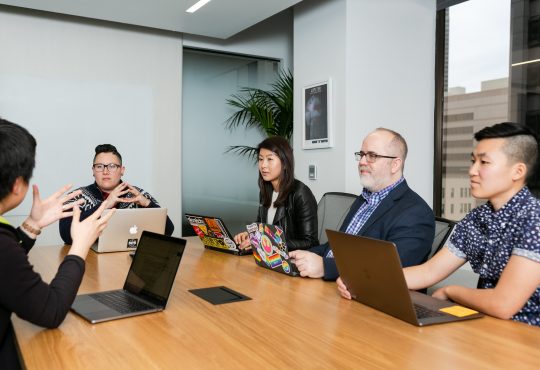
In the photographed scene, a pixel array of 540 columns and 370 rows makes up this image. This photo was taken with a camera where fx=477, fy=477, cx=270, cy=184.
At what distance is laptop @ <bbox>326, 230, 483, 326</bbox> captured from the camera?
138cm

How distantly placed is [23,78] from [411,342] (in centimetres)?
385

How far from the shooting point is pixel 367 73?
377 centimetres

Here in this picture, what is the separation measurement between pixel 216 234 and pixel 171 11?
2138 millimetres

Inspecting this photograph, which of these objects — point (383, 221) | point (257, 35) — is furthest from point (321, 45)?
point (383, 221)

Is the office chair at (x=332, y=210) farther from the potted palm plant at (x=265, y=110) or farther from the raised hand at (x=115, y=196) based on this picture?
the potted palm plant at (x=265, y=110)

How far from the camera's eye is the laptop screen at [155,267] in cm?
154

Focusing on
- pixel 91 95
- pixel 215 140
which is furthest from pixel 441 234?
pixel 91 95

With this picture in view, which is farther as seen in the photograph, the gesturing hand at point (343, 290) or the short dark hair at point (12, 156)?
the gesturing hand at point (343, 290)

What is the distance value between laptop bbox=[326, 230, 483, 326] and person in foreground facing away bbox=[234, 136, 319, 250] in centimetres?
107

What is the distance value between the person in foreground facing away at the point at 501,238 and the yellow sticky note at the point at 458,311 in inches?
1.5

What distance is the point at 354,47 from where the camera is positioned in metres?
3.71

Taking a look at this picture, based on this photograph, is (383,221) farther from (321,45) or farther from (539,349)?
(321,45)

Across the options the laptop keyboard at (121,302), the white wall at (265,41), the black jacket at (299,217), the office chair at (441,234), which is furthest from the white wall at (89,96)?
the office chair at (441,234)

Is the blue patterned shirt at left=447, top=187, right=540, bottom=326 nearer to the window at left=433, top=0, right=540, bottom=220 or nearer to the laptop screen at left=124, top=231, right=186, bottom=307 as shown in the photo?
the laptop screen at left=124, top=231, right=186, bottom=307
